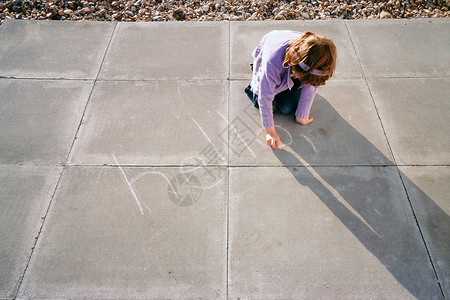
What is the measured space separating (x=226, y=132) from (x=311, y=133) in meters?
0.73

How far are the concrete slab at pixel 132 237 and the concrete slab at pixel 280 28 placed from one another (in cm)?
137

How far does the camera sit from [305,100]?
297 cm

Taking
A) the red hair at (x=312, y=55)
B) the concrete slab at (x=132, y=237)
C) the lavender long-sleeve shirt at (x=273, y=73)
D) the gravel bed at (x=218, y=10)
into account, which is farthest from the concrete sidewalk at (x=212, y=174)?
the red hair at (x=312, y=55)

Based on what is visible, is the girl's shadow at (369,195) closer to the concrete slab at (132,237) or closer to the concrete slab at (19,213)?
the concrete slab at (132,237)

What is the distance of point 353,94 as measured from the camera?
3.36m

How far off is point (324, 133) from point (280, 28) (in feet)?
5.08

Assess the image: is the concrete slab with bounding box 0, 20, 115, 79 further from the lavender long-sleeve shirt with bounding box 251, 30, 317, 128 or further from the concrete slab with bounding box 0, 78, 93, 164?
the lavender long-sleeve shirt with bounding box 251, 30, 317, 128

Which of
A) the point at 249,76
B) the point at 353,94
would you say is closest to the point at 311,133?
the point at 353,94

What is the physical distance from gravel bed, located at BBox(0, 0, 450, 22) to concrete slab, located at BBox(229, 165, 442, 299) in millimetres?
2353

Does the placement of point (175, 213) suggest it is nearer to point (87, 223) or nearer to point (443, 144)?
point (87, 223)

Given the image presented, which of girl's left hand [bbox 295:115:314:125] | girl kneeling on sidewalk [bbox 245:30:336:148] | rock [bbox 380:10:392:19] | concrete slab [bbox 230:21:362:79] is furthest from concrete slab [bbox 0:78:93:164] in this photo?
rock [bbox 380:10:392:19]

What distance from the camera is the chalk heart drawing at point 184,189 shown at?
2673 millimetres

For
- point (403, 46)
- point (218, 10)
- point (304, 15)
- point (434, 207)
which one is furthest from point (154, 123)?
point (403, 46)

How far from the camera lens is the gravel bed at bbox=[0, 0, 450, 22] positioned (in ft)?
14.2
